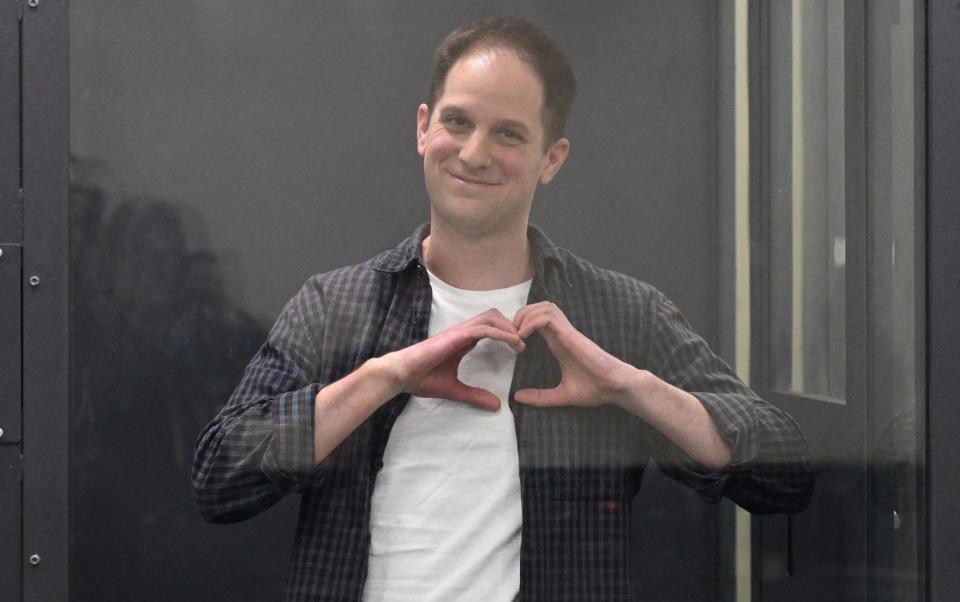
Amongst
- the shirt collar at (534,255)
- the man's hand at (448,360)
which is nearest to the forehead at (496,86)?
the shirt collar at (534,255)

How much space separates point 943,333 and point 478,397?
0.67 meters

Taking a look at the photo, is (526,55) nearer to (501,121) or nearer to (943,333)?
(501,121)

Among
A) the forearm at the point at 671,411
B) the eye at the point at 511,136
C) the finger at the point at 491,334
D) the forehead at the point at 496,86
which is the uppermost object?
the forehead at the point at 496,86

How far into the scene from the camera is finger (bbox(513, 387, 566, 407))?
1.40 m

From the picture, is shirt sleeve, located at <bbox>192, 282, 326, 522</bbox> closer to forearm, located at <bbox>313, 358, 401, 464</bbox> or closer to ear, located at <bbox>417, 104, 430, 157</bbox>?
forearm, located at <bbox>313, 358, 401, 464</bbox>

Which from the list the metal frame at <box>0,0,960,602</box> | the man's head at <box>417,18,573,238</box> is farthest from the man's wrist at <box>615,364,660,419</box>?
the metal frame at <box>0,0,960,602</box>

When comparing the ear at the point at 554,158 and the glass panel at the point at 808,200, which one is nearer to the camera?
the ear at the point at 554,158

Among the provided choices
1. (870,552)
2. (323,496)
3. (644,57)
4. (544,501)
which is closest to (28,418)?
(323,496)

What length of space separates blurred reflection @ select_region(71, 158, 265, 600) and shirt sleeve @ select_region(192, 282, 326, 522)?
29mm

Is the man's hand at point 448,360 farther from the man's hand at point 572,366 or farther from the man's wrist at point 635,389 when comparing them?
the man's wrist at point 635,389

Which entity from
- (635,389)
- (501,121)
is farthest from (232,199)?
(635,389)

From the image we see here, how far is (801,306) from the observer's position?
5.05 ft

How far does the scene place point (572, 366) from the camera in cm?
141

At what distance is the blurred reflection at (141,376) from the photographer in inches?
55.8
